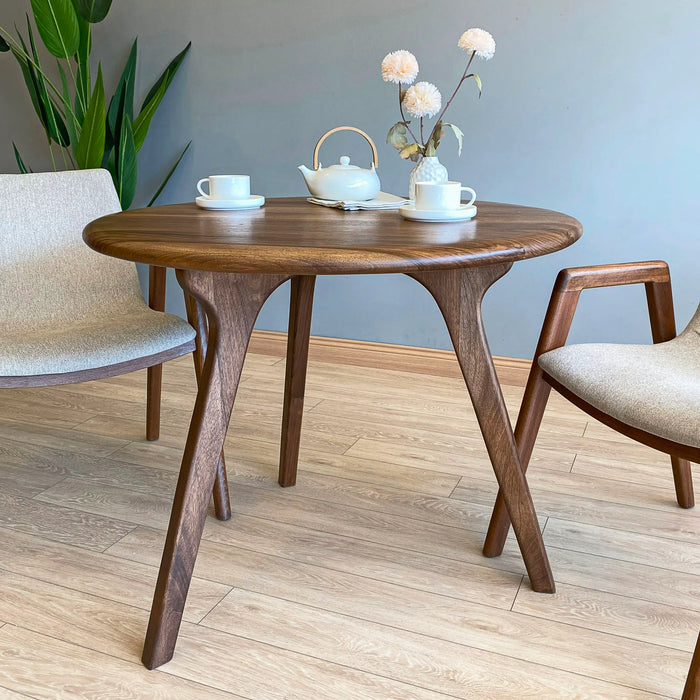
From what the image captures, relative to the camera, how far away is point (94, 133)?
8.07 feet

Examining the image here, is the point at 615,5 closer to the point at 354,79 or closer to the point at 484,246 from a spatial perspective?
the point at 354,79

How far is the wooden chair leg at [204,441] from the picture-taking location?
117 cm

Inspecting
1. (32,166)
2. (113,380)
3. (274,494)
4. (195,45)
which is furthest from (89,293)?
(32,166)

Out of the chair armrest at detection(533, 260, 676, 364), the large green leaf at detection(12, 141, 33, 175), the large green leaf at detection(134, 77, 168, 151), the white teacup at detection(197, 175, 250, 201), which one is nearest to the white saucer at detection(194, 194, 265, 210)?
the white teacup at detection(197, 175, 250, 201)

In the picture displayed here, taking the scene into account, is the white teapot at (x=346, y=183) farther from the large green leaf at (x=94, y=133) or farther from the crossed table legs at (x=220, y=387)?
the large green leaf at (x=94, y=133)

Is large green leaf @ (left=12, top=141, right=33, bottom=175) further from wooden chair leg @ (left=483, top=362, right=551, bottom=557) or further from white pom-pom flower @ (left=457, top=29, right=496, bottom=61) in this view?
wooden chair leg @ (left=483, top=362, right=551, bottom=557)

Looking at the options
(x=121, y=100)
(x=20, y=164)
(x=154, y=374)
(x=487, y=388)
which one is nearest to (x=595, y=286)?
(x=487, y=388)

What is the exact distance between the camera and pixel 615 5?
216 cm

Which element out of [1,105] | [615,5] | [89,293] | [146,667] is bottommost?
[146,667]

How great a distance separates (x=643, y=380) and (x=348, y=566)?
0.65m

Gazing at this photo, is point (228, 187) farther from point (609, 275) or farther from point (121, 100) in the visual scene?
point (121, 100)

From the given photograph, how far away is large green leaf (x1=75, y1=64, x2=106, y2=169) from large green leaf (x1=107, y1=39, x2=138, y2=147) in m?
0.12

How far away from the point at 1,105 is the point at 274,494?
2207 mm

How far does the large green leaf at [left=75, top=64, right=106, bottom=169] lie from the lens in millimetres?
2412
